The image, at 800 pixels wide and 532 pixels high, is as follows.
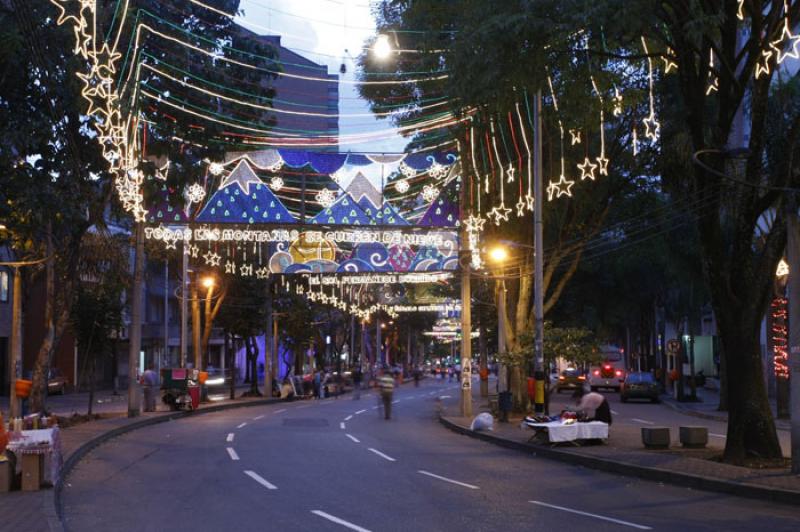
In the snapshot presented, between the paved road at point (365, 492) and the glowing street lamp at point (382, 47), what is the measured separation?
11662 mm

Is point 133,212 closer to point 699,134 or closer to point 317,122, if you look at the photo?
point 699,134

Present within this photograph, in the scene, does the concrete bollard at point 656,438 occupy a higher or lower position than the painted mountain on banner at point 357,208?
lower

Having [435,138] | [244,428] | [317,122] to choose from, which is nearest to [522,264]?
[435,138]

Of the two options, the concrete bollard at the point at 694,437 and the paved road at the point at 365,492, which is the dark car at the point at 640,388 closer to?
the paved road at the point at 365,492

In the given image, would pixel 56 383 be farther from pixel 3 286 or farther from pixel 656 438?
pixel 656 438

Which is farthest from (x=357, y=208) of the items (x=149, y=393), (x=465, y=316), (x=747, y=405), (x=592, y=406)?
(x=747, y=405)

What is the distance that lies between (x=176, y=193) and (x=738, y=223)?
17.4m

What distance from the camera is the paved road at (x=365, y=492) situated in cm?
1248

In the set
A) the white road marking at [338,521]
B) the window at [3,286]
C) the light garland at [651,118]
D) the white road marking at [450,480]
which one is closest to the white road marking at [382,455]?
the white road marking at [450,480]

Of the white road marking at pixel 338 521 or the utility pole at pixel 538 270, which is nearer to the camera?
the white road marking at pixel 338 521

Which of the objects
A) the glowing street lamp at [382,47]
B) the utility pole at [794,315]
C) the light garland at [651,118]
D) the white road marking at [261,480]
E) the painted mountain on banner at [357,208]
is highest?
the glowing street lamp at [382,47]

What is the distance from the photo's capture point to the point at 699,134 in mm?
18750

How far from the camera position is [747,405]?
725 inches

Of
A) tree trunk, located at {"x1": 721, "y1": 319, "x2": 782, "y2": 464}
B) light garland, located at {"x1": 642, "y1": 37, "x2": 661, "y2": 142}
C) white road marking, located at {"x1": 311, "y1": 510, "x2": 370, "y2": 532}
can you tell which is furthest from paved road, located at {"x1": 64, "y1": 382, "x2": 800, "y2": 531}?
light garland, located at {"x1": 642, "y1": 37, "x2": 661, "y2": 142}
